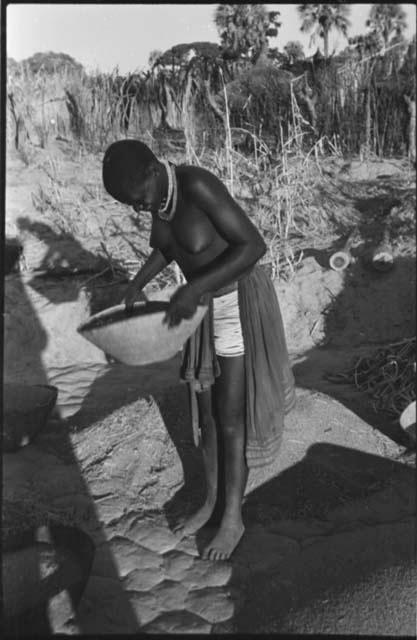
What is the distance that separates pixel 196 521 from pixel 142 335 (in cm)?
94

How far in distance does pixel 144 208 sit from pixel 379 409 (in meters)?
2.04

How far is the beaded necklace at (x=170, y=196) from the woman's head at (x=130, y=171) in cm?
5

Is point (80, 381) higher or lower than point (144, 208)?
lower

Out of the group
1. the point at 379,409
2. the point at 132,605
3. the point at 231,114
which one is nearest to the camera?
the point at 132,605

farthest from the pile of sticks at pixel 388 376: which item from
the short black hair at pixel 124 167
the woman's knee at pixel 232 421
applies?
the short black hair at pixel 124 167

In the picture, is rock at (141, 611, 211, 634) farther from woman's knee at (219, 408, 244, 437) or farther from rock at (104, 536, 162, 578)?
woman's knee at (219, 408, 244, 437)

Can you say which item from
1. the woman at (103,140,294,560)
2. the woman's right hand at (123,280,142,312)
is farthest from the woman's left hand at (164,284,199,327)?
the woman's right hand at (123,280,142,312)

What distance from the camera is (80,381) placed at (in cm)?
443

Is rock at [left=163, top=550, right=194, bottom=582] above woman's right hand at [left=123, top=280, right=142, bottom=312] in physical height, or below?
below

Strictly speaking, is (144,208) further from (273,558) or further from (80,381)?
(80,381)

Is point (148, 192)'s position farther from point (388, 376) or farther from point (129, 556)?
point (388, 376)

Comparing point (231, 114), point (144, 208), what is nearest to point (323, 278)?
point (144, 208)

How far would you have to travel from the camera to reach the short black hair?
176 centimetres

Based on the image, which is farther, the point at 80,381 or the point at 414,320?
the point at 414,320
